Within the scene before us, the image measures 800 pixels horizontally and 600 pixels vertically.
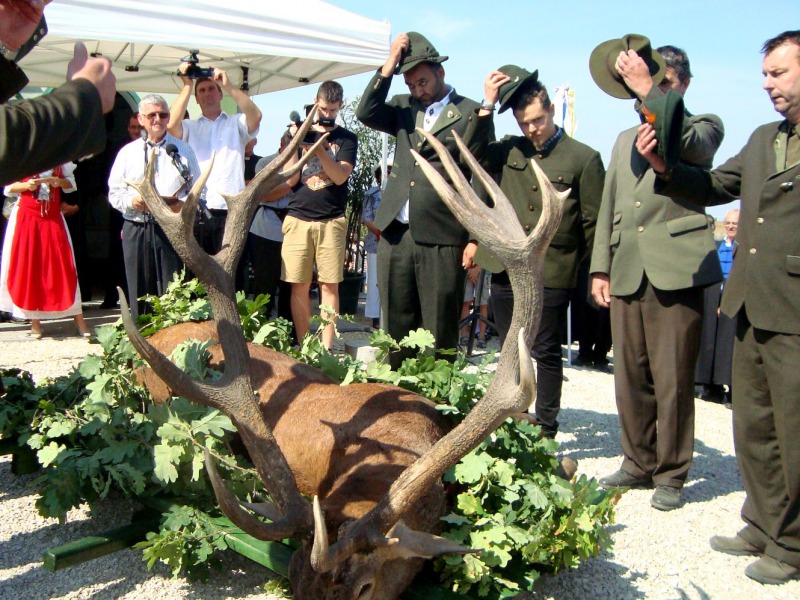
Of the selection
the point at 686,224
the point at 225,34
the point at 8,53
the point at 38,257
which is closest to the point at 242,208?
the point at 8,53

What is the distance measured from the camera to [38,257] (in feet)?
26.5

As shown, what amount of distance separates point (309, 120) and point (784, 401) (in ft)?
8.40

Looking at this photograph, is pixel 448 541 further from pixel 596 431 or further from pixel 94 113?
pixel 596 431

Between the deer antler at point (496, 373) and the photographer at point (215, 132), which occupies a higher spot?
the photographer at point (215, 132)

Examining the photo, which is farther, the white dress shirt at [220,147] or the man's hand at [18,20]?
the white dress shirt at [220,147]

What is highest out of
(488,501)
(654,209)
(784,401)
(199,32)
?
(199,32)

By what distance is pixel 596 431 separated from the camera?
5.89m

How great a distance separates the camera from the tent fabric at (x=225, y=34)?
701cm

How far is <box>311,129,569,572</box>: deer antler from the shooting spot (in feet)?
7.93

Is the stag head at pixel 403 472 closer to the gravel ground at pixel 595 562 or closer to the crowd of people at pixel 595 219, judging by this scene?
the crowd of people at pixel 595 219

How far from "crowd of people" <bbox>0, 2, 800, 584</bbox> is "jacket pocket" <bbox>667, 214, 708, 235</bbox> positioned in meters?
0.01

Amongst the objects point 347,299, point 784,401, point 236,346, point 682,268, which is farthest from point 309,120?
point 347,299

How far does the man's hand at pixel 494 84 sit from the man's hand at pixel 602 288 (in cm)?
128

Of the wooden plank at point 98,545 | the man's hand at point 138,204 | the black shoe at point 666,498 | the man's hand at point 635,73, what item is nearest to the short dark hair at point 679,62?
the man's hand at point 635,73
